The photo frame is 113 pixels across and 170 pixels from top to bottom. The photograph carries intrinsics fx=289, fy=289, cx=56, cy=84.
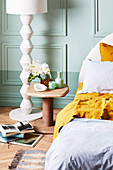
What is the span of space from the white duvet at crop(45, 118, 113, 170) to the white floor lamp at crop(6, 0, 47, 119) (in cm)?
184

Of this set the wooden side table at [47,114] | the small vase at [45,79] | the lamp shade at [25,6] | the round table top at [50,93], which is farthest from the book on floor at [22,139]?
the lamp shade at [25,6]

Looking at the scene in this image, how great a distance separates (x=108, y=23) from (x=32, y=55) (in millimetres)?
1125

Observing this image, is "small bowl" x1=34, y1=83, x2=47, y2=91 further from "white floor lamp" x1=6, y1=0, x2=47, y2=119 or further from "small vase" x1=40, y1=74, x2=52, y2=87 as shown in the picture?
"white floor lamp" x1=6, y1=0, x2=47, y2=119

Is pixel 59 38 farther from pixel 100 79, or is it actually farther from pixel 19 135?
pixel 19 135

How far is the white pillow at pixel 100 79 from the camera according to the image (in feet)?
9.95

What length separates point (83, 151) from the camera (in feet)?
5.78

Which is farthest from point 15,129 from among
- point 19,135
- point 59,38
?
point 59,38

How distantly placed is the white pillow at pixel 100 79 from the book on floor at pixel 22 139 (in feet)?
2.32

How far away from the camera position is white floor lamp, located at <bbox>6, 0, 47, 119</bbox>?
10.9ft

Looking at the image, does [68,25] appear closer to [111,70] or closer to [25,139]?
[111,70]

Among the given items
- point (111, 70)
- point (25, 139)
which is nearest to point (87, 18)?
point (111, 70)

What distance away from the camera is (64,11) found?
12.7ft

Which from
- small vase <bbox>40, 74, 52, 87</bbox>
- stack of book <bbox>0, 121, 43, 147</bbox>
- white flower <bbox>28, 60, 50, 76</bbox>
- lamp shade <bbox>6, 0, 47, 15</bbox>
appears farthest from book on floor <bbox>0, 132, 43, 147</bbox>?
lamp shade <bbox>6, 0, 47, 15</bbox>

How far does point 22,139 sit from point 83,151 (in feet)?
4.65
